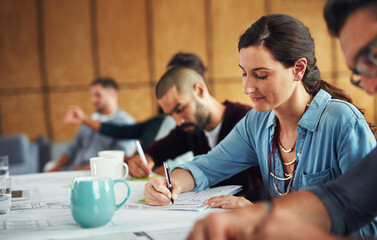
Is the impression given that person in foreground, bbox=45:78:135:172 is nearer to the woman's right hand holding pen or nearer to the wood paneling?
the wood paneling

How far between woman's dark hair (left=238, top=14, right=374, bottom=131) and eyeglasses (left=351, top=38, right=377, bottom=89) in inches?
18.0

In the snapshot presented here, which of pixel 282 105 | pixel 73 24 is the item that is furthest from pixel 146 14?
pixel 282 105

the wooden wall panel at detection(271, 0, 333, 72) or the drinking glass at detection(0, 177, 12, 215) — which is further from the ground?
the wooden wall panel at detection(271, 0, 333, 72)

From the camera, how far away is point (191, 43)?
568cm

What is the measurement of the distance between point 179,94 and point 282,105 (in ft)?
2.54

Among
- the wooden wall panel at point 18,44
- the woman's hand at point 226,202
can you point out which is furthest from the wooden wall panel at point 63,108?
the woman's hand at point 226,202

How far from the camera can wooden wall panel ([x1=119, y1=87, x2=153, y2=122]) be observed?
18.2 ft

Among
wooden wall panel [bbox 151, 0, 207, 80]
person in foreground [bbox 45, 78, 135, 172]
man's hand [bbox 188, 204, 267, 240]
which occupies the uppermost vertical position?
wooden wall panel [bbox 151, 0, 207, 80]

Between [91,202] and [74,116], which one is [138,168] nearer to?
[91,202]

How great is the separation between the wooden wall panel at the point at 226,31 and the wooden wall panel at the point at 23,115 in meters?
2.43

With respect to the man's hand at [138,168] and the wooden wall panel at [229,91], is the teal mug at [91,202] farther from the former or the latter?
the wooden wall panel at [229,91]

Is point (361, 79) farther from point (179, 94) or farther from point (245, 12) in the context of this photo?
point (245, 12)

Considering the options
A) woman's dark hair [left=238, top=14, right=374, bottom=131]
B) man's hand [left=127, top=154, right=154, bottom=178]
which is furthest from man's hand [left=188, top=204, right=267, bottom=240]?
man's hand [left=127, top=154, right=154, bottom=178]

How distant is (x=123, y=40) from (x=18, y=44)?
136 cm
